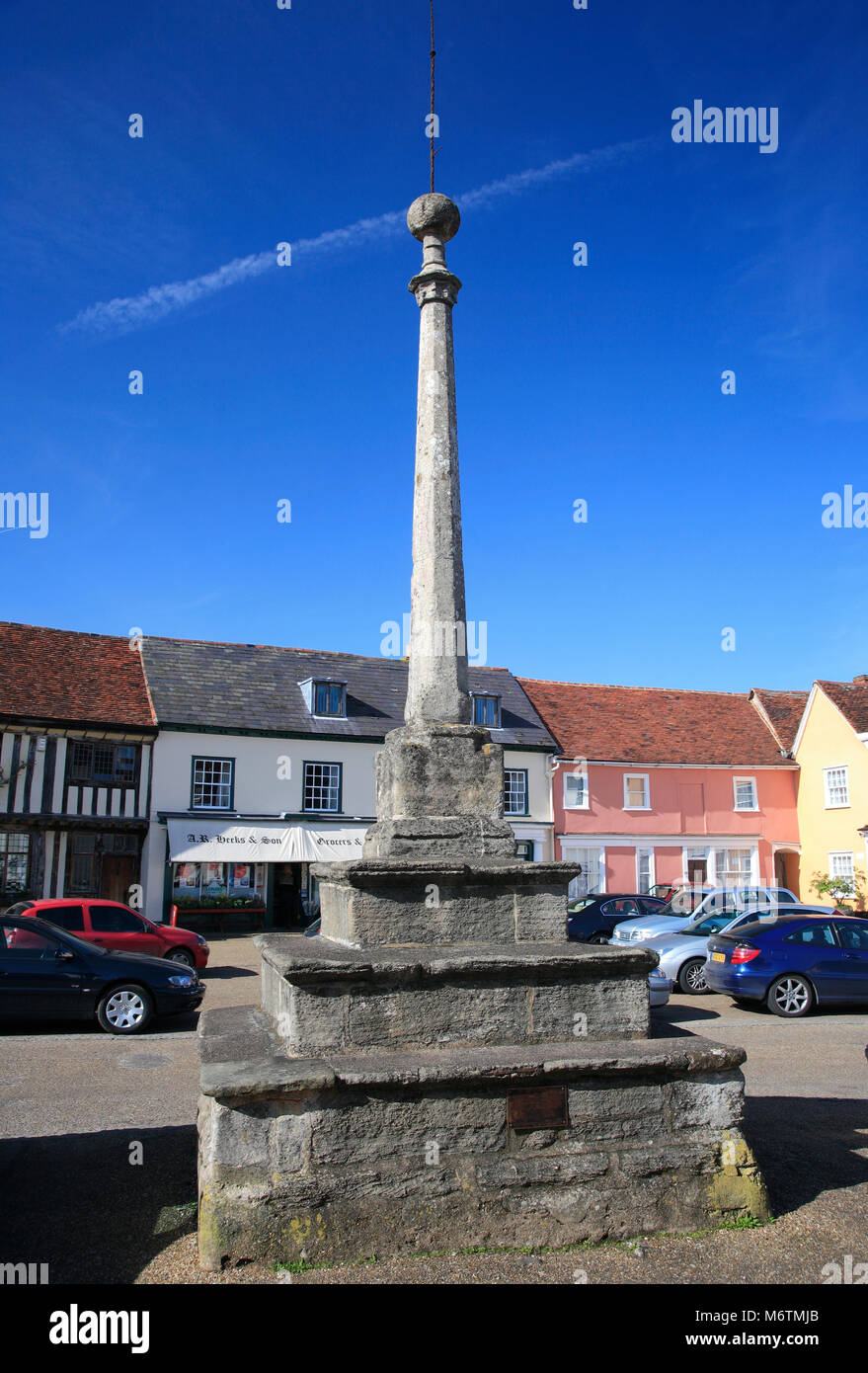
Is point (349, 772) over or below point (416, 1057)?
over

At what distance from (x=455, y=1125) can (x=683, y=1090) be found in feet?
3.75

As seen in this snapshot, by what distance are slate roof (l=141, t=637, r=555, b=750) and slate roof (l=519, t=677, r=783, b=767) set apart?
54.3 inches

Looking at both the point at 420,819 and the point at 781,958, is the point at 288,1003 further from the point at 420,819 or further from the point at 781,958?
the point at 781,958

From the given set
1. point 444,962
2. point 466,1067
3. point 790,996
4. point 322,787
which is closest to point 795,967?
point 790,996

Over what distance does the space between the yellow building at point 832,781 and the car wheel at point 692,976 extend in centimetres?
1553

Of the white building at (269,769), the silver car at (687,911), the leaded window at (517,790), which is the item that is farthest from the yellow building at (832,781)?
the silver car at (687,911)

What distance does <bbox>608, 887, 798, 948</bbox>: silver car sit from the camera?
15008 mm

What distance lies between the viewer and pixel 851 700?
2867 cm

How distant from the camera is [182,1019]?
11125mm

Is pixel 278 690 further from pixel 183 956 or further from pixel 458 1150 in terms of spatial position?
pixel 458 1150

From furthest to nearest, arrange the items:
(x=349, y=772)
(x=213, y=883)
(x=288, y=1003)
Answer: (x=349, y=772)
(x=213, y=883)
(x=288, y=1003)

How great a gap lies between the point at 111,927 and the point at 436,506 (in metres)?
9.75

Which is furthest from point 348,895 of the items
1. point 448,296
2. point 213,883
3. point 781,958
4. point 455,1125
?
point 213,883

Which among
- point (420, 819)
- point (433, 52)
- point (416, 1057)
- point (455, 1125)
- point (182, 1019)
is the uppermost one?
point (433, 52)
